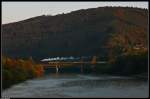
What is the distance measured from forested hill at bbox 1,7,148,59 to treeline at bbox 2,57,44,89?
2647mm

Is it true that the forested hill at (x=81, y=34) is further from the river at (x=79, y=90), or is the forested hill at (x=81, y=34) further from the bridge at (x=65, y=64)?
the river at (x=79, y=90)

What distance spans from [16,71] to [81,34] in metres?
6.99

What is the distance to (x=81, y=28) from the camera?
15.0 meters

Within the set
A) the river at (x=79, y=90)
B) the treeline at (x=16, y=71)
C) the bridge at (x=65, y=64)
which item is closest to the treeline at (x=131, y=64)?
the bridge at (x=65, y=64)

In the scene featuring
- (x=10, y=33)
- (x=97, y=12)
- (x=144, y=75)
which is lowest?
(x=144, y=75)

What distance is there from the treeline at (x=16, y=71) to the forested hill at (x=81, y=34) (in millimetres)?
2647

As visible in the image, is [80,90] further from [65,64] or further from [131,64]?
[65,64]

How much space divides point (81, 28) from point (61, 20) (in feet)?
4.86

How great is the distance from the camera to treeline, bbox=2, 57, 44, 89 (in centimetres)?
637

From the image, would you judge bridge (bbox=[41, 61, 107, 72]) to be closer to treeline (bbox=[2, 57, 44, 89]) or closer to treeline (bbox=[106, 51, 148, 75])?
treeline (bbox=[106, 51, 148, 75])

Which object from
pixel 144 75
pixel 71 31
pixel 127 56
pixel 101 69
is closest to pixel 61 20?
pixel 71 31

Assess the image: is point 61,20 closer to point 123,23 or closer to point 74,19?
point 74,19

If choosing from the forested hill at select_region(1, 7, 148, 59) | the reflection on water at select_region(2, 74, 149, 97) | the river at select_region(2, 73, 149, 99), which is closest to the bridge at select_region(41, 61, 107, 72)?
the forested hill at select_region(1, 7, 148, 59)

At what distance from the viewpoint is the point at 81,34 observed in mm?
14055
